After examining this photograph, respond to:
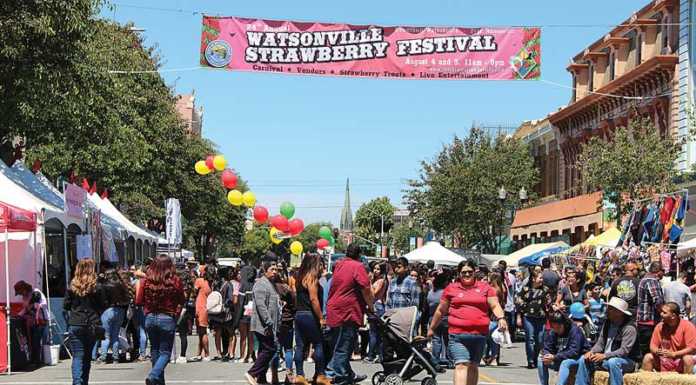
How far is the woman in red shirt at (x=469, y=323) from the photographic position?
12.1 m

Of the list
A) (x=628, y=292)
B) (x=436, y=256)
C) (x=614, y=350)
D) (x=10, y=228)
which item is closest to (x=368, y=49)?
(x=10, y=228)

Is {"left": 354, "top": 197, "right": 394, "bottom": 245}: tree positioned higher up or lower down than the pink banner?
lower down

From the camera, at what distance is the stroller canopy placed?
47.1 ft

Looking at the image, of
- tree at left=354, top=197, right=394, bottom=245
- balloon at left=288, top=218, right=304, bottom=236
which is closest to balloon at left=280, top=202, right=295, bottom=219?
balloon at left=288, top=218, right=304, bottom=236

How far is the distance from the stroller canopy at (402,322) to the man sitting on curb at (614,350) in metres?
2.83

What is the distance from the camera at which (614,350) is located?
12039mm

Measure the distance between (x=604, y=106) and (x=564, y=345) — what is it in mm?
38582

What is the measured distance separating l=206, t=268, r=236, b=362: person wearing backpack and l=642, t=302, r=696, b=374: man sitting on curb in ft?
29.0

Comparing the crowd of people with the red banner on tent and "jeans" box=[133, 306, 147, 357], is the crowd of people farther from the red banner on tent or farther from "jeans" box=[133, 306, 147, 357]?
"jeans" box=[133, 306, 147, 357]

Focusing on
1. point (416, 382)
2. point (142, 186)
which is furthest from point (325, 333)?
point (142, 186)

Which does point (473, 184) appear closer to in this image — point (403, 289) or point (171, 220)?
point (171, 220)

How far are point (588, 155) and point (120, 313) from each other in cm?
2575

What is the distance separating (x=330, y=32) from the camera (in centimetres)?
2361

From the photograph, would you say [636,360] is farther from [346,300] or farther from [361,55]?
[361,55]
